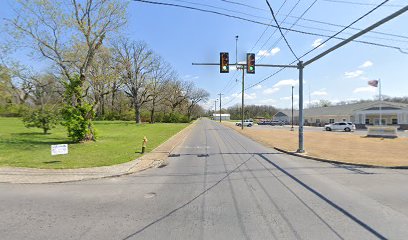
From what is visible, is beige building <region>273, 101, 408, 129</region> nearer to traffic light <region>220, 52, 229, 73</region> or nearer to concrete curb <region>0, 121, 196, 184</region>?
traffic light <region>220, 52, 229, 73</region>

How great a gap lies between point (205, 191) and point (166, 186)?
131 cm

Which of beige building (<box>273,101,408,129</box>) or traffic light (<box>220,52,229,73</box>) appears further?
beige building (<box>273,101,408,129</box>)

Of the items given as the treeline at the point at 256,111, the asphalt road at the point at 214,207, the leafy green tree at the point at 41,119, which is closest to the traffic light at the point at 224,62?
the asphalt road at the point at 214,207

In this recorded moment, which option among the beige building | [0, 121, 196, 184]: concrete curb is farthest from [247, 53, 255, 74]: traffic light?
the beige building

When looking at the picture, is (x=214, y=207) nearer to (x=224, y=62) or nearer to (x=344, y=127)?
(x=224, y=62)

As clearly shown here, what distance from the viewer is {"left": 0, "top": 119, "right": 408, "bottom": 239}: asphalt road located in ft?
14.5

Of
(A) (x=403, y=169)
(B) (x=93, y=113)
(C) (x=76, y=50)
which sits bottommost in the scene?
(A) (x=403, y=169)

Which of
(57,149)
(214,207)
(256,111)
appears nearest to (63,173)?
(57,149)

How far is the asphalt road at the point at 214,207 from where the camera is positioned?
14.5ft

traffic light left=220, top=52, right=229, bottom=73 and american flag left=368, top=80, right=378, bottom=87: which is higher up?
american flag left=368, top=80, right=378, bottom=87

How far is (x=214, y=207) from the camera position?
5703 millimetres

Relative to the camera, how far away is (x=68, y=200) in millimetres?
6281

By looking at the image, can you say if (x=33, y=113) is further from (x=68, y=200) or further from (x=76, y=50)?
(x=68, y=200)

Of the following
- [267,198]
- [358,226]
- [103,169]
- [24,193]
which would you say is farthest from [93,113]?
[358,226]
